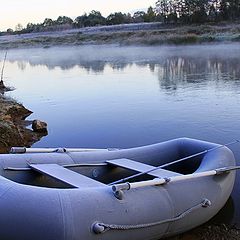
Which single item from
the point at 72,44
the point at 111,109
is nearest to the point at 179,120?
the point at 111,109

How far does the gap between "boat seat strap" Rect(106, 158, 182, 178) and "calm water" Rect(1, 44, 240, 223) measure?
3.72ft

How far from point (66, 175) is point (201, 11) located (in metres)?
68.4

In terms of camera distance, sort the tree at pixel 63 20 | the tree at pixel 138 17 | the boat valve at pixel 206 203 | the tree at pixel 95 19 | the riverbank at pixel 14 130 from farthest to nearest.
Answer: the tree at pixel 63 20
the tree at pixel 95 19
the tree at pixel 138 17
the riverbank at pixel 14 130
the boat valve at pixel 206 203

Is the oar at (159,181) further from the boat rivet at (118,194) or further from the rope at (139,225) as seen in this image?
the rope at (139,225)

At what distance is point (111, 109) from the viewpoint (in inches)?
519

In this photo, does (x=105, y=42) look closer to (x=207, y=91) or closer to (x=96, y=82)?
(x=96, y=82)

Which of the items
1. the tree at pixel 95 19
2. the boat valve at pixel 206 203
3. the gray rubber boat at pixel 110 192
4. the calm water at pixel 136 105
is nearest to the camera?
the gray rubber boat at pixel 110 192

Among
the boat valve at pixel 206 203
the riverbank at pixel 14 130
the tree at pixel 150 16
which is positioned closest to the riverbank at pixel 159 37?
the tree at pixel 150 16

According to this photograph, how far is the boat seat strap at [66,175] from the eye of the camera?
477 cm

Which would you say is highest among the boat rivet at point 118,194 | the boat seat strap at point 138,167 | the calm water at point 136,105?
the boat rivet at point 118,194

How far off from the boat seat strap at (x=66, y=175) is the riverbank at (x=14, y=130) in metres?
3.40

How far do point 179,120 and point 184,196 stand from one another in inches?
253

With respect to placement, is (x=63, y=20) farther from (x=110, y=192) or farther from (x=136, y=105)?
(x=110, y=192)

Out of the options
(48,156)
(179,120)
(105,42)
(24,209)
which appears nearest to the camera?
(24,209)
